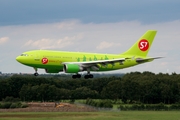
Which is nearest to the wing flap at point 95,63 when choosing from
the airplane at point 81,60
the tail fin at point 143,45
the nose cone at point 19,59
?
the airplane at point 81,60

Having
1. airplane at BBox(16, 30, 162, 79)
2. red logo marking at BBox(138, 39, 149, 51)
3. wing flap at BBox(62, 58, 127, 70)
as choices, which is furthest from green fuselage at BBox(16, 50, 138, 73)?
red logo marking at BBox(138, 39, 149, 51)

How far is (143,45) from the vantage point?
12081 cm

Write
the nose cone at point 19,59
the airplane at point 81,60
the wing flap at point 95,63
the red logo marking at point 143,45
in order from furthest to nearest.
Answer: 1. the red logo marking at point 143,45
2. the wing flap at point 95,63
3. the nose cone at point 19,59
4. the airplane at point 81,60

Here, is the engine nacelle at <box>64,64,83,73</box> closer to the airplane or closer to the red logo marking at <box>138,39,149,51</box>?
the airplane

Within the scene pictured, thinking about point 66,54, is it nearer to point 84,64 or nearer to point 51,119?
point 84,64

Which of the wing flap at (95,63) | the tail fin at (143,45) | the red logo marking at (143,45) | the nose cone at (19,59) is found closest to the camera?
the nose cone at (19,59)

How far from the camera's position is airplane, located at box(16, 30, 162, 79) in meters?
102

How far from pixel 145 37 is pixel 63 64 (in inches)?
968

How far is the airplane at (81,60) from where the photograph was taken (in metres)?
102

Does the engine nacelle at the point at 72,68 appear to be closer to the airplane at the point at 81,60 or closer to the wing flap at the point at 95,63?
the airplane at the point at 81,60

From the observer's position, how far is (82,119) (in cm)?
15400

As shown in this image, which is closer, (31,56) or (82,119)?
(31,56)

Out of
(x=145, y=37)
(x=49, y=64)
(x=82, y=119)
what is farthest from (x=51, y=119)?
(x=49, y=64)

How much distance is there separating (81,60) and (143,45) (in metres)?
18.3
